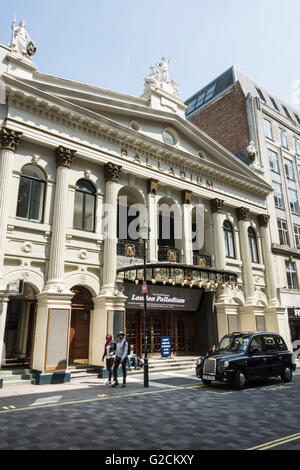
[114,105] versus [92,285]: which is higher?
[114,105]

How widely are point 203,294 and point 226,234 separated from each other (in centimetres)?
489

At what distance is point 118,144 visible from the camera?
1819 centimetres

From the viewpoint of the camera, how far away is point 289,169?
105ft

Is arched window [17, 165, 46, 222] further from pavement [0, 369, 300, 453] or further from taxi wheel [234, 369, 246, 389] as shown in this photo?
taxi wheel [234, 369, 246, 389]

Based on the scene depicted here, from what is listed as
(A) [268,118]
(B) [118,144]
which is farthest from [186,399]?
(A) [268,118]

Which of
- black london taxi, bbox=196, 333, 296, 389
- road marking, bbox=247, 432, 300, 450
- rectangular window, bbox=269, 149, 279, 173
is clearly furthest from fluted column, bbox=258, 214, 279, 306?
road marking, bbox=247, 432, 300, 450

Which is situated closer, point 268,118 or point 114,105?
point 114,105

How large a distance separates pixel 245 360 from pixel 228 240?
12.5 meters

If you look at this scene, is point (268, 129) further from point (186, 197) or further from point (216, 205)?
point (186, 197)

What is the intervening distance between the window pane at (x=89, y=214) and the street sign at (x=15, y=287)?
503 cm

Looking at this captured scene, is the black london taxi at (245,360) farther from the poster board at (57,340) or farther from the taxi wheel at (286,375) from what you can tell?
the poster board at (57,340)
